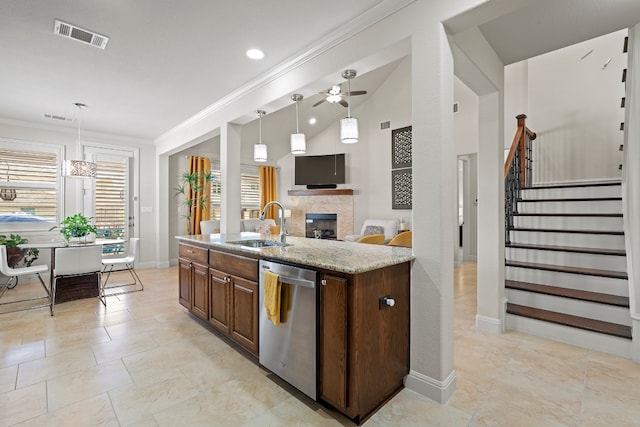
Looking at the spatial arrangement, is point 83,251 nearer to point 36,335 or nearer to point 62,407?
point 36,335

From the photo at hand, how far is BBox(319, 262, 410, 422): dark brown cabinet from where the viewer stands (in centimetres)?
167

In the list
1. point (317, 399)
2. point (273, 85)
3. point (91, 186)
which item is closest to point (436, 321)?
point (317, 399)

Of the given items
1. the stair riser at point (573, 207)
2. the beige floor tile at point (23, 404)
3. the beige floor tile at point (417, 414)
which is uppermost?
the stair riser at point (573, 207)

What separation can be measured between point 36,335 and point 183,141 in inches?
134

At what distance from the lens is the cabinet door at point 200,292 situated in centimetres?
300

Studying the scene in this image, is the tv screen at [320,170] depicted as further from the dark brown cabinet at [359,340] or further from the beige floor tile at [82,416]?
the beige floor tile at [82,416]

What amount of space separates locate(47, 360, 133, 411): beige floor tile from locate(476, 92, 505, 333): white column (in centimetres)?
310

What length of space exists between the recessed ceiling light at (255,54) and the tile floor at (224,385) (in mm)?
2714

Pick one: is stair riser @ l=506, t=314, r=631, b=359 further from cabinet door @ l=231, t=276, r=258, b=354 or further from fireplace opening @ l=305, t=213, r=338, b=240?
fireplace opening @ l=305, t=213, r=338, b=240

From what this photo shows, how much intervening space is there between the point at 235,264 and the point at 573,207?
4.18 m

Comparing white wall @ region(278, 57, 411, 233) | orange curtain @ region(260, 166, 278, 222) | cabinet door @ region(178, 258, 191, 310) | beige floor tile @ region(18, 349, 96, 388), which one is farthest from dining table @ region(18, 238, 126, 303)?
white wall @ region(278, 57, 411, 233)

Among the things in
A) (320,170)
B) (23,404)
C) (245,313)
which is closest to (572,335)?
(245,313)

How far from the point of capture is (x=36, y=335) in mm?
2957

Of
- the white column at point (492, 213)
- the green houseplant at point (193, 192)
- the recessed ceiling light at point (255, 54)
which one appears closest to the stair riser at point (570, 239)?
the white column at point (492, 213)
